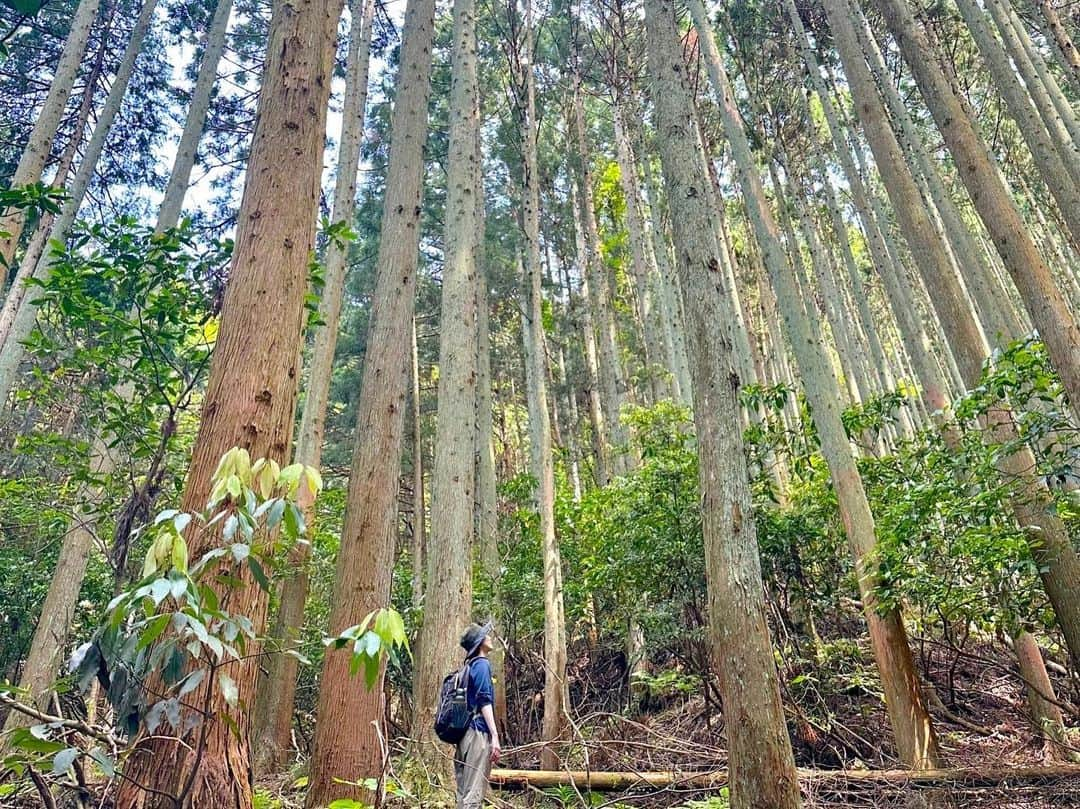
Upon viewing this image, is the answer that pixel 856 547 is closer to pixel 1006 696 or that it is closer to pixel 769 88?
Result: pixel 1006 696

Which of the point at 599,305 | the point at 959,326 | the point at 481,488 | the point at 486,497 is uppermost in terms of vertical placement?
the point at 599,305

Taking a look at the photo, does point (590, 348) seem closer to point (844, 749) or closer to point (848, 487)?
point (848, 487)

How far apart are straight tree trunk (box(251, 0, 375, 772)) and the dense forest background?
0.05 m

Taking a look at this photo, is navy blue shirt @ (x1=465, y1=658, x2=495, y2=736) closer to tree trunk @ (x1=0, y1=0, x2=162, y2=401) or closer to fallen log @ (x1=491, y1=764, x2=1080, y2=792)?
fallen log @ (x1=491, y1=764, x2=1080, y2=792)

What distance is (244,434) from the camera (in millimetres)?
2189

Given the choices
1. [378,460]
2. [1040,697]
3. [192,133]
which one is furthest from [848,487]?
[192,133]

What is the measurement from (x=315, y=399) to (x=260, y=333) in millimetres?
5276

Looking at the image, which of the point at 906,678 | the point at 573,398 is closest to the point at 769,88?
the point at 573,398

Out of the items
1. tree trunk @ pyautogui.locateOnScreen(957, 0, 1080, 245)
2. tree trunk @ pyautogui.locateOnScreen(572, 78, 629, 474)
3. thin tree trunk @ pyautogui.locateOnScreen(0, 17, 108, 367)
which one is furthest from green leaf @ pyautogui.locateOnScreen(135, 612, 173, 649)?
tree trunk @ pyautogui.locateOnScreen(572, 78, 629, 474)

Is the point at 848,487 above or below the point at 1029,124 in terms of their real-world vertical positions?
below

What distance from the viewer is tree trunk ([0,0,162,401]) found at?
7.23 meters

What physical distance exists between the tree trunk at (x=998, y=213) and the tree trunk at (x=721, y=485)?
7.34 feet

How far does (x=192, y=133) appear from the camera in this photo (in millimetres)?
8383

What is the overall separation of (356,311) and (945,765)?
1409cm
